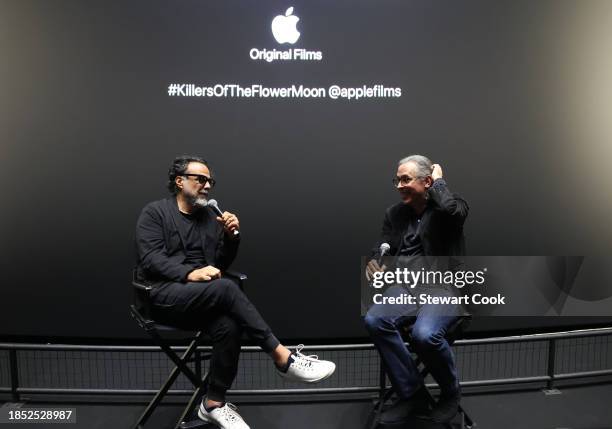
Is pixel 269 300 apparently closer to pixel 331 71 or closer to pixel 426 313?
pixel 426 313

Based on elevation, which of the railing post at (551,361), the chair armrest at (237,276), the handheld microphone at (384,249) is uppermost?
the handheld microphone at (384,249)

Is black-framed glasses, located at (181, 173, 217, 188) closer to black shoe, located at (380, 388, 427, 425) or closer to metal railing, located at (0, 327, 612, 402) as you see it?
metal railing, located at (0, 327, 612, 402)

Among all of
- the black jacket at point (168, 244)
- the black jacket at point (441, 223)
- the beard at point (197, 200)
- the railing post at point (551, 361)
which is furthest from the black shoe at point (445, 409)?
the beard at point (197, 200)

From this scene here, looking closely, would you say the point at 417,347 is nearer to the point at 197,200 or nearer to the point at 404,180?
the point at 404,180

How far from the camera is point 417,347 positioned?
194cm

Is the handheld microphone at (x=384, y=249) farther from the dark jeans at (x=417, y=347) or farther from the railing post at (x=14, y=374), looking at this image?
the railing post at (x=14, y=374)

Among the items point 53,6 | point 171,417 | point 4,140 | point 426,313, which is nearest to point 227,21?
point 53,6

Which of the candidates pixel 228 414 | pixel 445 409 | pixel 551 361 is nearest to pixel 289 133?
pixel 228 414

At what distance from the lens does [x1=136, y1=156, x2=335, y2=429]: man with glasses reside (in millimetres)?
1909

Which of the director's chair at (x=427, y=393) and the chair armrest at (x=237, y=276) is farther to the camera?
the chair armrest at (x=237, y=276)

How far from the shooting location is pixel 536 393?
2467 millimetres

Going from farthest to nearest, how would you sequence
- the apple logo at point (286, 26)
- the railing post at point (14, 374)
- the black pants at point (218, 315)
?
the apple logo at point (286, 26), the railing post at point (14, 374), the black pants at point (218, 315)

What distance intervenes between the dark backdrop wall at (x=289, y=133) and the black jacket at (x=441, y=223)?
2.71ft

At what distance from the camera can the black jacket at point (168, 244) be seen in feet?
6.40
